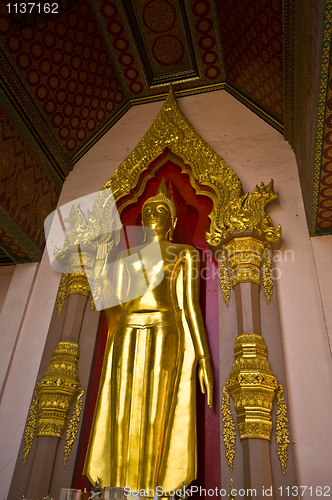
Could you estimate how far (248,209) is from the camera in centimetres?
350

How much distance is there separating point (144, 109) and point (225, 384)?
3662 mm

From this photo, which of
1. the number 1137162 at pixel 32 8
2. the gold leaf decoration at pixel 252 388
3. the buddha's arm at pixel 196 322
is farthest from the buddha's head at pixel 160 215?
the number 1137162 at pixel 32 8

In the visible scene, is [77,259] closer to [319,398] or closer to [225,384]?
[225,384]

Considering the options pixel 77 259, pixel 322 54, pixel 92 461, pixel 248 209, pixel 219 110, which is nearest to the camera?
pixel 322 54

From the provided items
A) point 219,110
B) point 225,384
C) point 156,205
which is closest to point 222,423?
point 225,384

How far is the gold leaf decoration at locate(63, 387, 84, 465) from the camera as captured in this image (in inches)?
118

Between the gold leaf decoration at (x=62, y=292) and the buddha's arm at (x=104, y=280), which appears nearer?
the buddha's arm at (x=104, y=280)

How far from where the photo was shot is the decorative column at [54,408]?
9.39 feet

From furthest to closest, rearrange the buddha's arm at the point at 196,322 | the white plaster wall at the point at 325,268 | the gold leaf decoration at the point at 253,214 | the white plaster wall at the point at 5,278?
the white plaster wall at the point at 5,278 → the gold leaf decoration at the point at 253,214 → the white plaster wall at the point at 325,268 → the buddha's arm at the point at 196,322

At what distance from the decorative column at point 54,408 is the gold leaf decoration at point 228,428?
3.59 ft

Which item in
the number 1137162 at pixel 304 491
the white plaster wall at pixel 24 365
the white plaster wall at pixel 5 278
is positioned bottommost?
the number 1137162 at pixel 304 491

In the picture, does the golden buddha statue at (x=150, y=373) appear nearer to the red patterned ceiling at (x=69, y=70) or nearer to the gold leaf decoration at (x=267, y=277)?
the gold leaf decoration at (x=267, y=277)

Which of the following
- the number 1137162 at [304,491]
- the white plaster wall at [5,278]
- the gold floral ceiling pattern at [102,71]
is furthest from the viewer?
the white plaster wall at [5,278]

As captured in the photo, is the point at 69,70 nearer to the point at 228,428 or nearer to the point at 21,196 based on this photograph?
the point at 21,196
